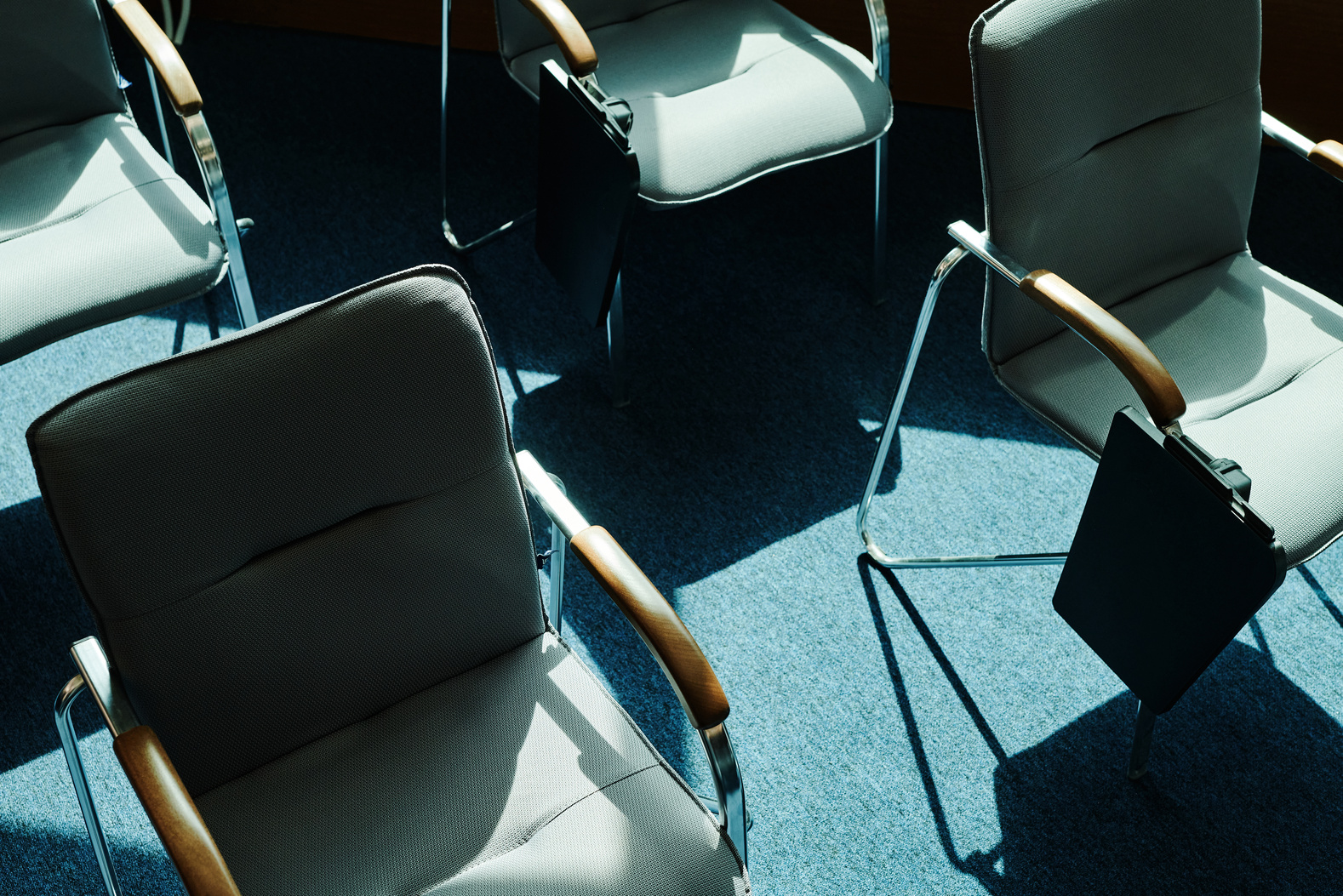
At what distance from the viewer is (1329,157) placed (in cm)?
180

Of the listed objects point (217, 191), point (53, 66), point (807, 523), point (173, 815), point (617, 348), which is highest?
point (53, 66)

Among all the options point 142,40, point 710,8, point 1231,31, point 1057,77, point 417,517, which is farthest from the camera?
point 710,8

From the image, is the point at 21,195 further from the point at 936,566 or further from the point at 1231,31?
the point at 1231,31

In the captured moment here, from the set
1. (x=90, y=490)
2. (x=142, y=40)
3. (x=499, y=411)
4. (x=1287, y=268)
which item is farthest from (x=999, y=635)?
(x=142, y=40)

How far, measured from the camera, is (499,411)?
1.35 metres

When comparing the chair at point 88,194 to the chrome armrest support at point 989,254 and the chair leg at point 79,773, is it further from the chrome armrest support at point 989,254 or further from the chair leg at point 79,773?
the chrome armrest support at point 989,254

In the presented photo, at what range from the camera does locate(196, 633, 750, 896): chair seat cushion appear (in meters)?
1.25

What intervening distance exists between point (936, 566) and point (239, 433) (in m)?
1.20

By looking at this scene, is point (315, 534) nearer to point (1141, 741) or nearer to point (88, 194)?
point (88, 194)

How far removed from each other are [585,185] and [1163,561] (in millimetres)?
1071

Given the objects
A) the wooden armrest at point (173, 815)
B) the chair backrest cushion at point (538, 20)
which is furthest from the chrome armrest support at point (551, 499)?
the chair backrest cushion at point (538, 20)

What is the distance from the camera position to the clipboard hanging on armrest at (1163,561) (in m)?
1.45

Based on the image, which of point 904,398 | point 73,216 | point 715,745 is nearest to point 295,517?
point 715,745

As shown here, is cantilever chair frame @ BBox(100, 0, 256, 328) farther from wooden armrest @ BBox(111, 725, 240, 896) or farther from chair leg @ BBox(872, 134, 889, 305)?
chair leg @ BBox(872, 134, 889, 305)
